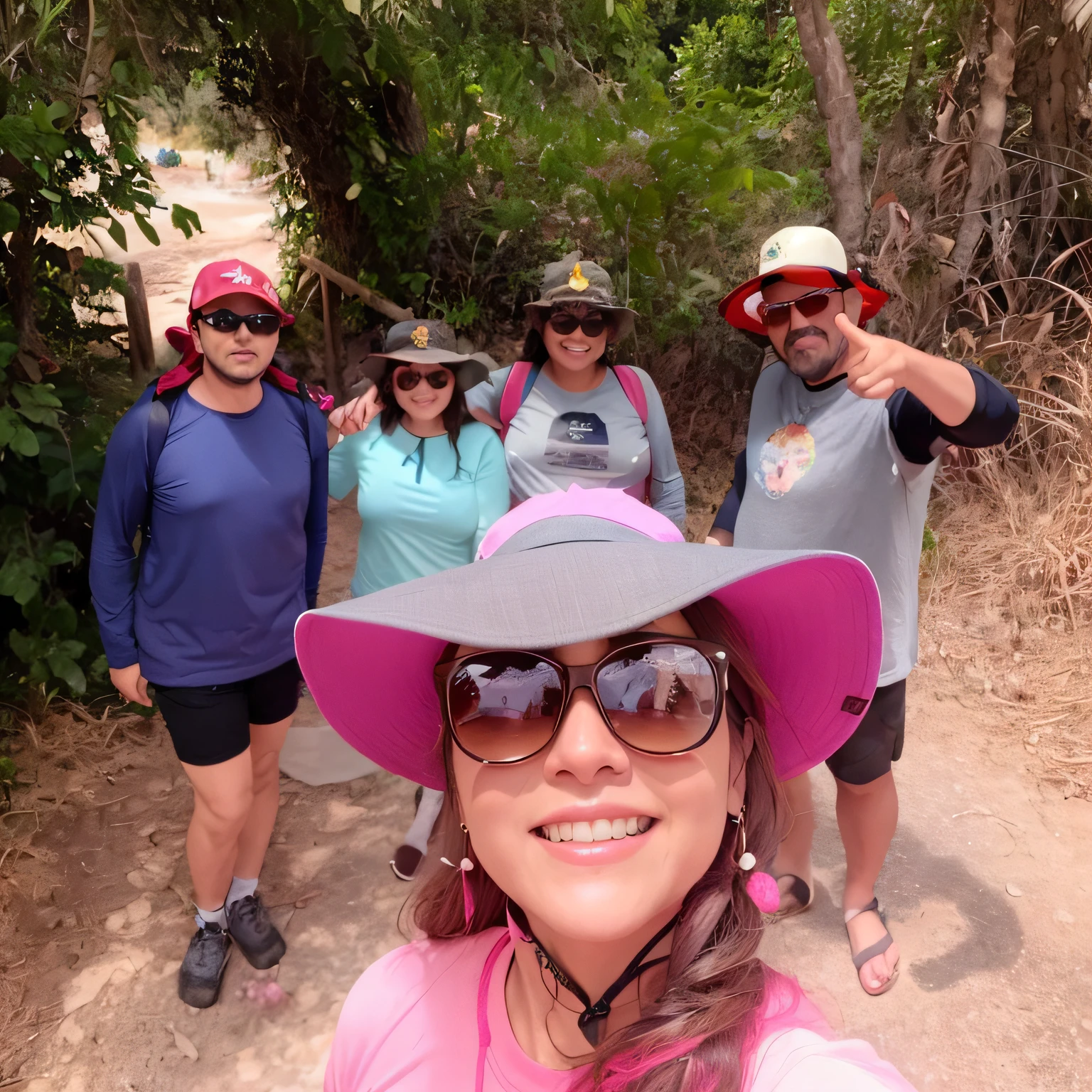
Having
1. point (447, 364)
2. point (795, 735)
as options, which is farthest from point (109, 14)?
point (795, 735)

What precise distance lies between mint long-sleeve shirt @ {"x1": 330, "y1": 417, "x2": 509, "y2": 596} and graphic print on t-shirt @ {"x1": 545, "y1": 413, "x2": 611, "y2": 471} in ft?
0.63

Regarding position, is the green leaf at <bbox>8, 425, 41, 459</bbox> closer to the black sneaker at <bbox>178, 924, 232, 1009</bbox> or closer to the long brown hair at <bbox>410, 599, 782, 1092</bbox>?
the black sneaker at <bbox>178, 924, 232, 1009</bbox>

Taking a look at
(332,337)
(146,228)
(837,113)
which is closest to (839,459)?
(146,228)

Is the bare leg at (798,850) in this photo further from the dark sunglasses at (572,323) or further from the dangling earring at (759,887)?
the dangling earring at (759,887)

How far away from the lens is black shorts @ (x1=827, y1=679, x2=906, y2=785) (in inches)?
87.4

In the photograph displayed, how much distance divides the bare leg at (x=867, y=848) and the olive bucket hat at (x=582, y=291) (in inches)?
63.5

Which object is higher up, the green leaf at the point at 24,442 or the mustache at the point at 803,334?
the mustache at the point at 803,334

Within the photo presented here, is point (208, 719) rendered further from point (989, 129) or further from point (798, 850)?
point (989, 129)

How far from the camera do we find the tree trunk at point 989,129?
533 cm

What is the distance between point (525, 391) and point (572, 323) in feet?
0.93

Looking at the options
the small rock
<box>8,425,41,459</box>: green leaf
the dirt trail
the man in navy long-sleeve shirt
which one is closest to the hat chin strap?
the man in navy long-sleeve shirt

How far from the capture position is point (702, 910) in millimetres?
891

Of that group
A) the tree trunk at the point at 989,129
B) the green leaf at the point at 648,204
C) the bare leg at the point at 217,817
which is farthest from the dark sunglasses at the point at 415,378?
A: the tree trunk at the point at 989,129

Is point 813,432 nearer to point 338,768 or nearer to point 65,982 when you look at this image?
point 338,768
